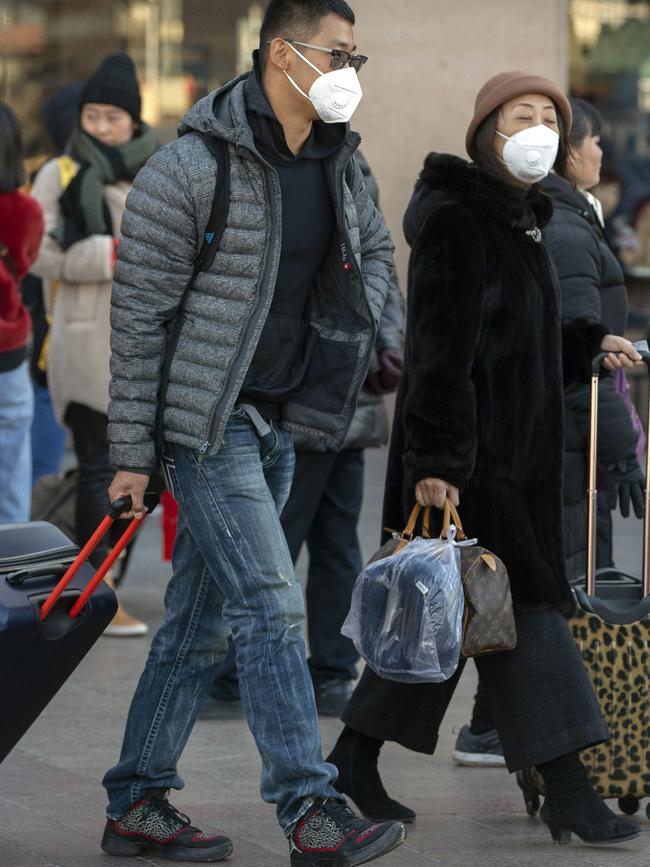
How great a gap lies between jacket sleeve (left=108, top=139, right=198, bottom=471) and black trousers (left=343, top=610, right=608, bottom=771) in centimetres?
106

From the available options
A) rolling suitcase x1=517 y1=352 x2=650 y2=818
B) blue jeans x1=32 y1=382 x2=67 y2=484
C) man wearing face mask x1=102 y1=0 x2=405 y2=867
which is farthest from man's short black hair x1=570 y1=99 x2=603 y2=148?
blue jeans x1=32 y1=382 x2=67 y2=484

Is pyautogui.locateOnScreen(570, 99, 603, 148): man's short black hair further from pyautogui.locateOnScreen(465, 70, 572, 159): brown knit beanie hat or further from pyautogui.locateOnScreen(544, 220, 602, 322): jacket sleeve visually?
pyautogui.locateOnScreen(465, 70, 572, 159): brown knit beanie hat

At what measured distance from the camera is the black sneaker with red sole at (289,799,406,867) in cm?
414

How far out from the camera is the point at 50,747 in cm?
568

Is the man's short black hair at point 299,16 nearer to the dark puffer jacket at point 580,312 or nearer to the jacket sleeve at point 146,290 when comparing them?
the jacket sleeve at point 146,290

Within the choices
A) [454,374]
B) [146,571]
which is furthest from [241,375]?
[146,571]

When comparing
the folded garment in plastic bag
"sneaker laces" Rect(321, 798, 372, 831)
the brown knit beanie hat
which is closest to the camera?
"sneaker laces" Rect(321, 798, 372, 831)

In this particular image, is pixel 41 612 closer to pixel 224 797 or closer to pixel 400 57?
pixel 224 797

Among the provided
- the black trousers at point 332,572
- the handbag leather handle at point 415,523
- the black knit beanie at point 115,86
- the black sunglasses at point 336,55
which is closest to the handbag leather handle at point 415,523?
the handbag leather handle at point 415,523

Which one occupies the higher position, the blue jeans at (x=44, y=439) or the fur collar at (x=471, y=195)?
the fur collar at (x=471, y=195)

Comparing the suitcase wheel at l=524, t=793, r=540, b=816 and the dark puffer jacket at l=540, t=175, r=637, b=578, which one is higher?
the dark puffer jacket at l=540, t=175, r=637, b=578

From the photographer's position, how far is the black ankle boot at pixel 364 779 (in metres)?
4.91

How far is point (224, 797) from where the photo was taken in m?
5.16

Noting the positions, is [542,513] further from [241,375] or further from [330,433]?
[241,375]
